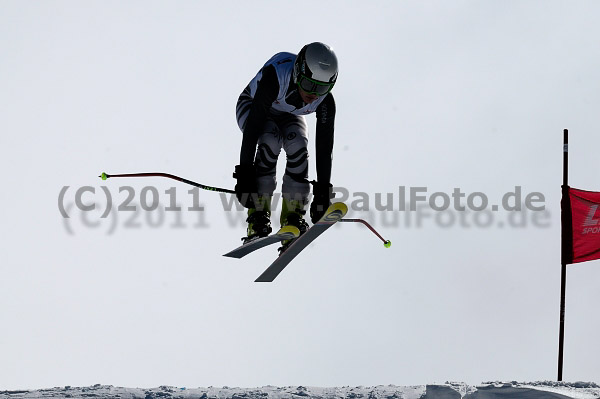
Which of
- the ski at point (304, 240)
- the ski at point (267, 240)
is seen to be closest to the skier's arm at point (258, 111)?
the ski at point (267, 240)

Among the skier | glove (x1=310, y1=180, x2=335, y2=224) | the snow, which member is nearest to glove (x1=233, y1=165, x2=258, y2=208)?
the skier

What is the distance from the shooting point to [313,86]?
776 centimetres

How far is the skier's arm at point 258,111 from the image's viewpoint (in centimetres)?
802

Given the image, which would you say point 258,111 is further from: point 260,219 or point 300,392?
point 300,392

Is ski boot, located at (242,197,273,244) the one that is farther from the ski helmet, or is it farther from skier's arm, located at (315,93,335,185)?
the ski helmet

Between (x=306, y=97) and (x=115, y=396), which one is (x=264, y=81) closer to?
(x=306, y=97)

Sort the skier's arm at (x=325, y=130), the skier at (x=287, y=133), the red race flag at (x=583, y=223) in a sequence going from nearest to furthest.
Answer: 1. the skier at (x=287, y=133)
2. the skier's arm at (x=325, y=130)
3. the red race flag at (x=583, y=223)

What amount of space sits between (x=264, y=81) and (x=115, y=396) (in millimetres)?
5841

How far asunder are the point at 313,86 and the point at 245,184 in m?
1.41

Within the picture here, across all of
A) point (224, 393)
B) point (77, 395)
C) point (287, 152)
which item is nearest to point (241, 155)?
point (287, 152)

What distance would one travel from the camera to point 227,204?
9305 mm

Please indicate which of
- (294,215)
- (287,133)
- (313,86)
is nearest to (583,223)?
(294,215)

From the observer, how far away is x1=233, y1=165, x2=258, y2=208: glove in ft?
27.1

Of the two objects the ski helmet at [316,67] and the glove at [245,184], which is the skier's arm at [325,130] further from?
the glove at [245,184]
